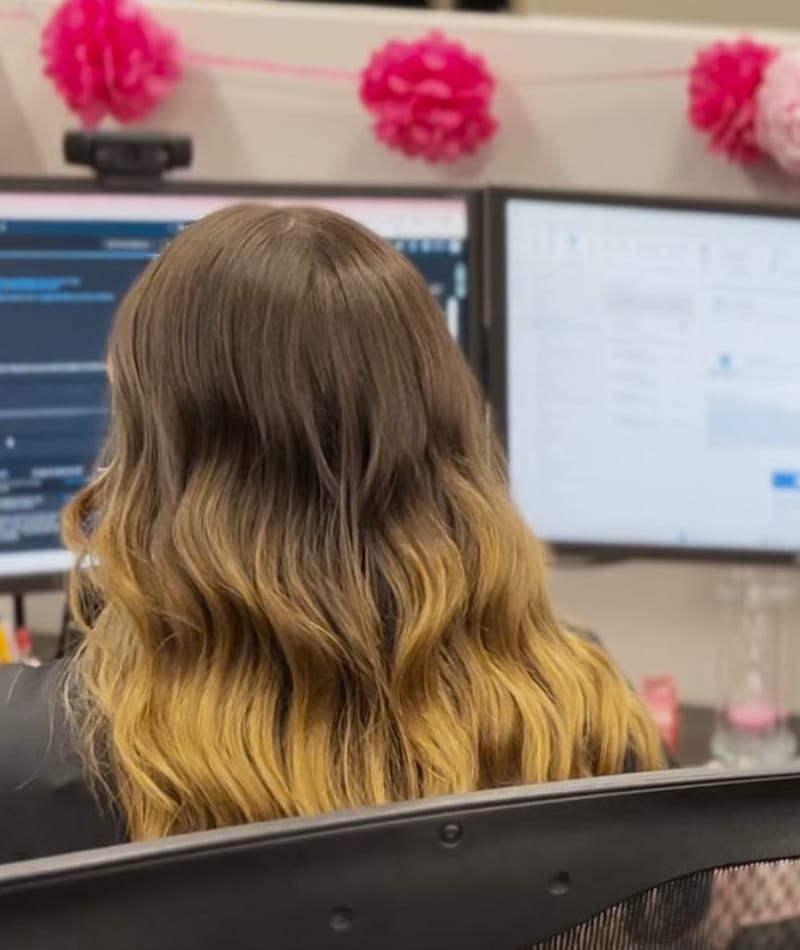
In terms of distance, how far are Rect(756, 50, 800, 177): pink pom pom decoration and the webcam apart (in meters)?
0.55

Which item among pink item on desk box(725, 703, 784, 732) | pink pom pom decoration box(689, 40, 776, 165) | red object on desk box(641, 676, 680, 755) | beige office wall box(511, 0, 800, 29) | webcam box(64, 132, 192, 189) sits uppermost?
beige office wall box(511, 0, 800, 29)

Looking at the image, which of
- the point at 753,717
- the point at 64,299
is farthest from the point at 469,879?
the point at 753,717

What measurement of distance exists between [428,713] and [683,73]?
32.6 inches

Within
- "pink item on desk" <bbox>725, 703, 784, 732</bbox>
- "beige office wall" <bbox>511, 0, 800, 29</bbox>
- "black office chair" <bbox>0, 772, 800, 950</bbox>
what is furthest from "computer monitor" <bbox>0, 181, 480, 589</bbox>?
"beige office wall" <bbox>511, 0, 800, 29</bbox>

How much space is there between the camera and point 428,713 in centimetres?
73

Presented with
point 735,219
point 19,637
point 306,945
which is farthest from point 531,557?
point 19,637

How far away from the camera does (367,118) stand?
1.34 meters

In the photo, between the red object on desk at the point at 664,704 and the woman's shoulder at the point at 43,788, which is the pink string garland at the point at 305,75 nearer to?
the red object on desk at the point at 664,704

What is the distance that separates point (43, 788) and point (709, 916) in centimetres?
40

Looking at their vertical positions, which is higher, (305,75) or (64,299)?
(305,75)

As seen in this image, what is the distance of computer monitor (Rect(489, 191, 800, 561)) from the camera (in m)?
1.25

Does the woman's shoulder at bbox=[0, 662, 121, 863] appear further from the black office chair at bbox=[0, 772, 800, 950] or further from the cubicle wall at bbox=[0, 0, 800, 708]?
the cubicle wall at bbox=[0, 0, 800, 708]

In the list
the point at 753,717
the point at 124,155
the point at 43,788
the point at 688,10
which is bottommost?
the point at 753,717

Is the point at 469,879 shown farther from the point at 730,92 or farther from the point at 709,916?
the point at 730,92
